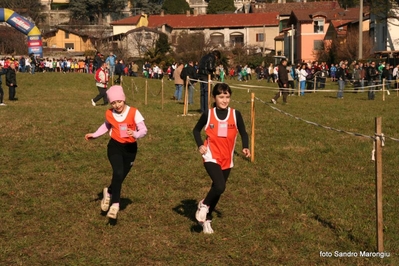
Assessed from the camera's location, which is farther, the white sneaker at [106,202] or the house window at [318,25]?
the house window at [318,25]

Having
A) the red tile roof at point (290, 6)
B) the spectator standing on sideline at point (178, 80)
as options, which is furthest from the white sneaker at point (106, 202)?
the red tile roof at point (290, 6)

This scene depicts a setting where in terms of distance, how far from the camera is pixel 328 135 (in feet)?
49.2

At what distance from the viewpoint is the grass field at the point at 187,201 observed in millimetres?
6461

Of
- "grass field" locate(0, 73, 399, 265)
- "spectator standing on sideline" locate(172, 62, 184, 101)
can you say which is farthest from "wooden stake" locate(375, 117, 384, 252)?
"spectator standing on sideline" locate(172, 62, 184, 101)

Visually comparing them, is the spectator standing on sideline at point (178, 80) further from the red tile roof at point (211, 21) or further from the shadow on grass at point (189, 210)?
the red tile roof at point (211, 21)

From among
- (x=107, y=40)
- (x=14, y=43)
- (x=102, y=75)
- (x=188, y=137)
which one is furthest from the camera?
(x=107, y=40)

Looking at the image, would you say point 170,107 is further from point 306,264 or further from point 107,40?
point 107,40

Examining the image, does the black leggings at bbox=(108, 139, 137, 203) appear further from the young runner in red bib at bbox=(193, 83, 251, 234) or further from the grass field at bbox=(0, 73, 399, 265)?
the young runner in red bib at bbox=(193, 83, 251, 234)

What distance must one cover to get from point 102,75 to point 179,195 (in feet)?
46.7

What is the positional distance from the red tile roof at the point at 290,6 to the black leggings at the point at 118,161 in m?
100

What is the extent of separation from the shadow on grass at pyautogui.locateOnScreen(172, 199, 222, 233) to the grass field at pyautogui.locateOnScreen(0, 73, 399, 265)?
0.5 inches

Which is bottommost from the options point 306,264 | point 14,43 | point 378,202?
point 306,264

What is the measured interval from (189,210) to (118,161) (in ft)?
4.29

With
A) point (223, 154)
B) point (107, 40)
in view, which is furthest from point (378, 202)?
point (107, 40)
